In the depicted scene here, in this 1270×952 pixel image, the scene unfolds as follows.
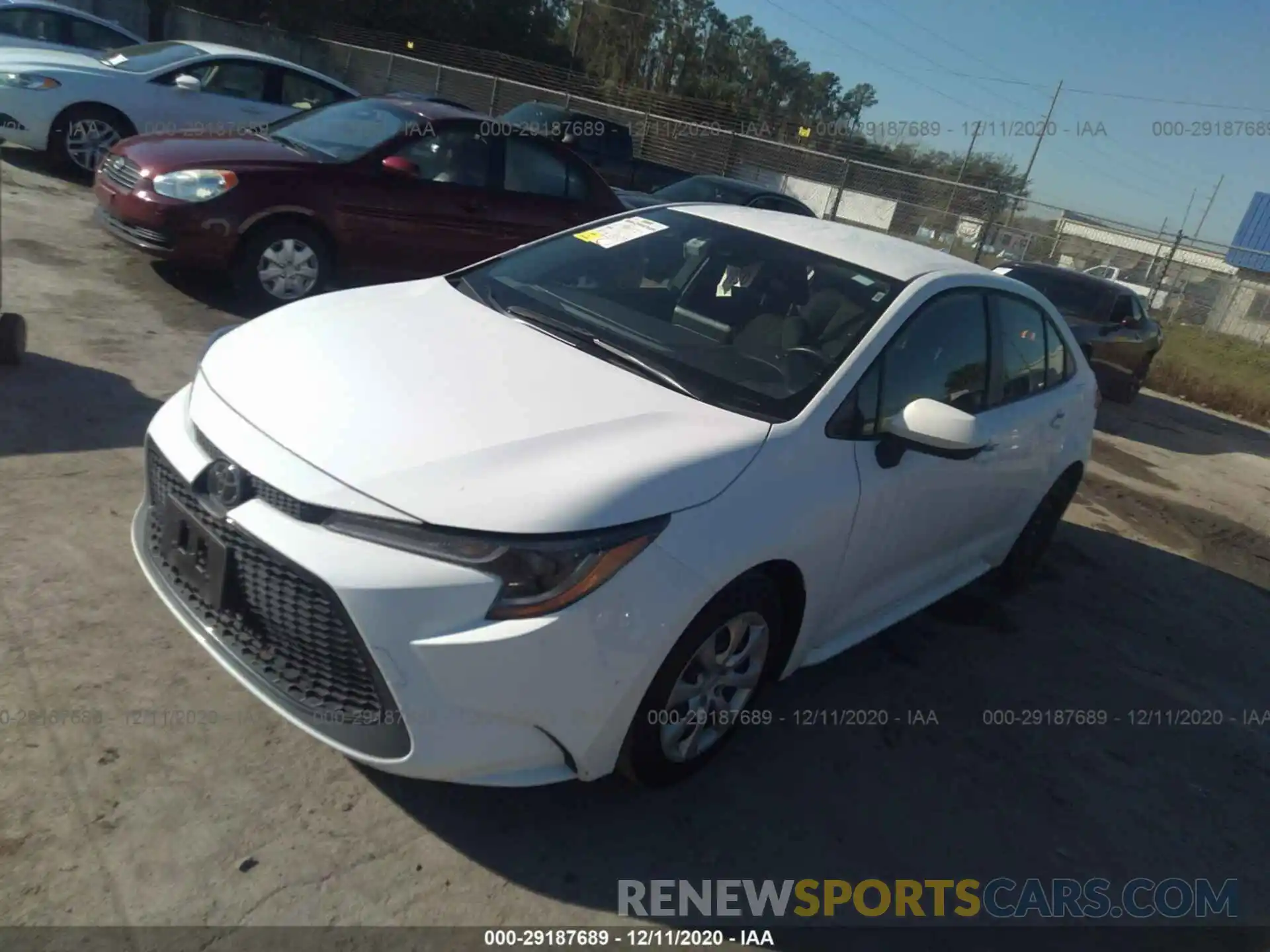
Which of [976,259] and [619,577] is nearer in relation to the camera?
[619,577]

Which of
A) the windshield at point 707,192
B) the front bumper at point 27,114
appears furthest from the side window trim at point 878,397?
the front bumper at point 27,114

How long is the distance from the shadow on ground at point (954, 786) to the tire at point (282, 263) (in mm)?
4703

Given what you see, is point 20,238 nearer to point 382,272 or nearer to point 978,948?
point 382,272

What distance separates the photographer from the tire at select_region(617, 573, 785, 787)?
8.51 ft

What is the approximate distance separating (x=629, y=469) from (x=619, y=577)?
11.9 inches

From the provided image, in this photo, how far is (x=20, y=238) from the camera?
7.09 m

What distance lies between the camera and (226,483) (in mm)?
2471

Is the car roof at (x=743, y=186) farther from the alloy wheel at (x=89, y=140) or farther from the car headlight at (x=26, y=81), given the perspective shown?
the car headlight at (x=26, y=81)

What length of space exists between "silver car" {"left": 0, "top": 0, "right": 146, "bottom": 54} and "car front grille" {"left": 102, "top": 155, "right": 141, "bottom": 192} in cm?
435

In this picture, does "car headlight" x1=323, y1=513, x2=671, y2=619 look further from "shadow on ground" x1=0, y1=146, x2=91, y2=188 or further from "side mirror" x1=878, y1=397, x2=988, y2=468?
"shadow on ground" x1=0, y1=146, x2=91, y2=188

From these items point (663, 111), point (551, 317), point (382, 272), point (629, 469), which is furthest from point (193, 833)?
point (663, 111)

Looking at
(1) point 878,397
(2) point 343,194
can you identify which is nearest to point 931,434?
(1) point 878,397

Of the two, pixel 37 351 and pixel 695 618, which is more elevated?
pixel 695 618

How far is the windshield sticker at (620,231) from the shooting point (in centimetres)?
400
